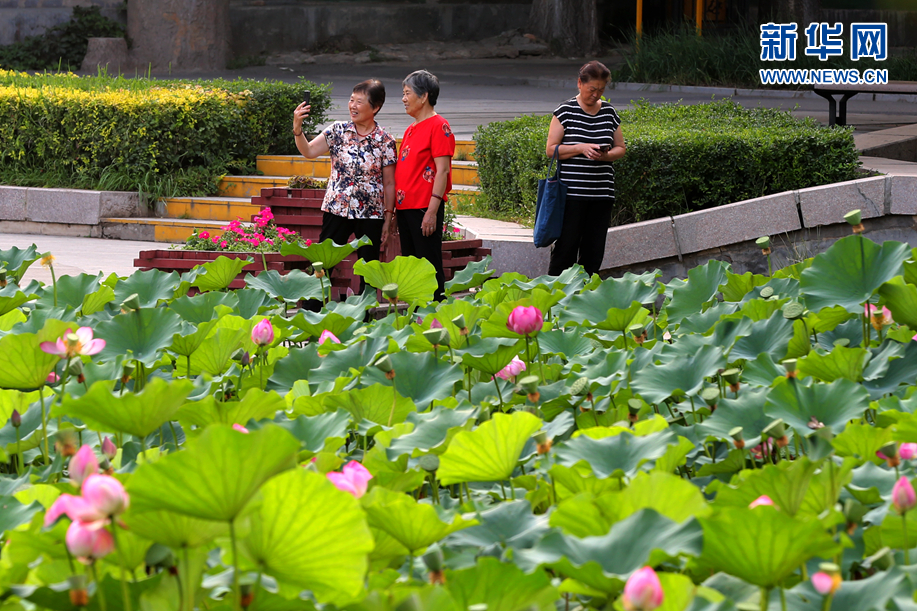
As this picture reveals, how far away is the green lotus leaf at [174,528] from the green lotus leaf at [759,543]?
2.03 ft

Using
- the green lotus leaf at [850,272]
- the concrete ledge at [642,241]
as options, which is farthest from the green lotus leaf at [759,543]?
the concrete ledge at [642,241]

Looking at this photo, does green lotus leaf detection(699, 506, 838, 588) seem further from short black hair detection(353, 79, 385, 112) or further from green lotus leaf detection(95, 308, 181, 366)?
short black hair detection(353, 79, 385, 112)

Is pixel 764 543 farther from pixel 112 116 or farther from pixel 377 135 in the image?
pixel 112 116

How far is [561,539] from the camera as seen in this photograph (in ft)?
4.37

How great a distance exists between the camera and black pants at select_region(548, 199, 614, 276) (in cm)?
666

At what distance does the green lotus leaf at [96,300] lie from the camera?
10.5 ft

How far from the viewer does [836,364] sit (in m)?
2.17

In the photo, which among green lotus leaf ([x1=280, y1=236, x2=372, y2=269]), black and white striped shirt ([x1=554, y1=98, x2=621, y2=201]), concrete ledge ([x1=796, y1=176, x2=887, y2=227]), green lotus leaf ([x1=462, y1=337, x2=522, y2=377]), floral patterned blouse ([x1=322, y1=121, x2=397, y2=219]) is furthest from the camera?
concrete ledge ([x1=796, y1=176, x2=887, y2=227])

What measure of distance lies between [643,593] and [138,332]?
1.79 metres

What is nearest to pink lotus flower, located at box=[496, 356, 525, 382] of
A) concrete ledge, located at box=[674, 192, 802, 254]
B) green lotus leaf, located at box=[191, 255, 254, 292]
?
green lotus leaf, located at box=[191, 255, 254, 292]

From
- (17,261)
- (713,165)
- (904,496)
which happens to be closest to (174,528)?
(904,496)

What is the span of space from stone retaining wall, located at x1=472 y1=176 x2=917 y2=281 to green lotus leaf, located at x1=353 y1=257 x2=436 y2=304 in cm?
445

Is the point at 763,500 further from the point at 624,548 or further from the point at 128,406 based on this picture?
the point at 128,406

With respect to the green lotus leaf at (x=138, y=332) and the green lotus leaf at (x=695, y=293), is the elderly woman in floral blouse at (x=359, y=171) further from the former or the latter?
the green lotus leaf at (x=138, y=332)
